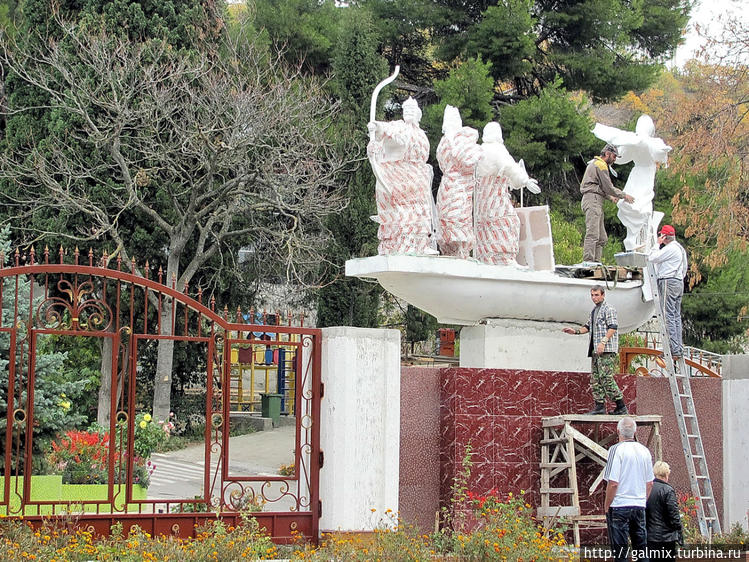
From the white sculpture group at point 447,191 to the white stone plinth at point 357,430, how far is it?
4.09 feet

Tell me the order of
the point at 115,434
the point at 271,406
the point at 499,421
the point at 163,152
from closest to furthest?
the point at 115,434 < the point at 499,421 < the point at 163,152 < the point at 271,406

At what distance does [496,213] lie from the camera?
9820 mm

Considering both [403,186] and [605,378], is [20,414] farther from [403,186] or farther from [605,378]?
[605,378]

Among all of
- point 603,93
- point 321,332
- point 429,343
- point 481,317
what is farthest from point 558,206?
point 321,332

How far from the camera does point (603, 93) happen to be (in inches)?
933

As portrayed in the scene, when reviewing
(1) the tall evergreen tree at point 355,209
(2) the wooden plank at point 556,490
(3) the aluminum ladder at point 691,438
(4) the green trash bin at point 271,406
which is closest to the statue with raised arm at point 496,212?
(3) the aluminum ladder at point 691,438

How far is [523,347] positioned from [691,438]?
6.54ft

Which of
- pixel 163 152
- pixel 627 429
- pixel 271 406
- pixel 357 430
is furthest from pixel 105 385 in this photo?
pixel 627 429

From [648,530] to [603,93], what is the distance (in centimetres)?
1773

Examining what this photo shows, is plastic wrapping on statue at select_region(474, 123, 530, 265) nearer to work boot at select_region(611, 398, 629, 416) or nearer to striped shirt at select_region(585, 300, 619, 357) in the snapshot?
striped shirt at select_region(585, 300, 619, 357)

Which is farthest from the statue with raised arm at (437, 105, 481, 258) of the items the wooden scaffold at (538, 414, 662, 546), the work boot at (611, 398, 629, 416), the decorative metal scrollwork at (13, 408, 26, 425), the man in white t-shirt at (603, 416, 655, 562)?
the decorative metal scrollwork at (13, 408, 26, 425)

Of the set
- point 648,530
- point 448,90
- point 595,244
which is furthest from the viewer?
point 448,90

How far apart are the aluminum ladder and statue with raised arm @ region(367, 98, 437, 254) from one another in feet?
8.25

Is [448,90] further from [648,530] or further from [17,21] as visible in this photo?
[648,530]
